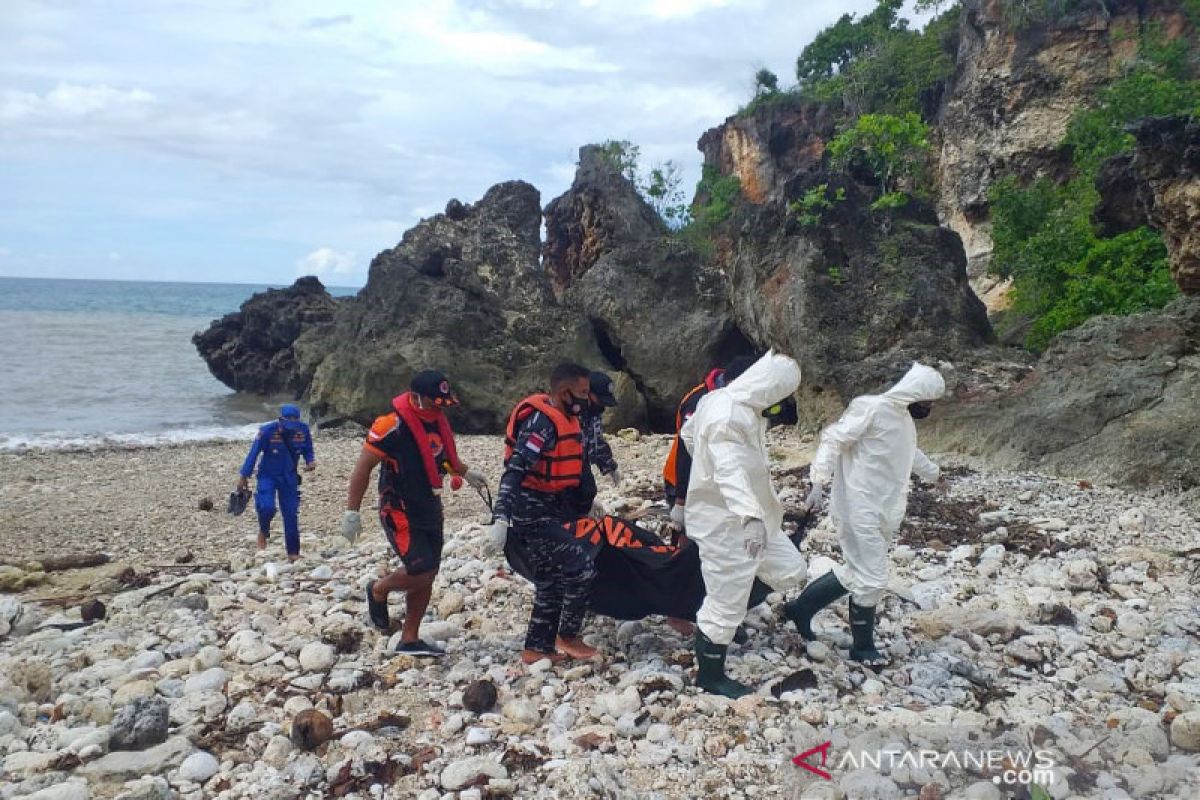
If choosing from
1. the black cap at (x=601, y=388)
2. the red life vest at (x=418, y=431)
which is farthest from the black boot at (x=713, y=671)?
the red life vest at (x=418, y=431)

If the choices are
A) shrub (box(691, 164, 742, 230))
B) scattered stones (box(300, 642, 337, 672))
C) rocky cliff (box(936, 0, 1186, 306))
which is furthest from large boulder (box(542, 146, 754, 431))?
scattered stones (box(300, 642, 337, 672))

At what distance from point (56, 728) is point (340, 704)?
1.43 m

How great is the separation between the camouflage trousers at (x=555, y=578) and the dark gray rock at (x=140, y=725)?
6.50 feet

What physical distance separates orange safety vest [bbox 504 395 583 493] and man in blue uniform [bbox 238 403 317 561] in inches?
185

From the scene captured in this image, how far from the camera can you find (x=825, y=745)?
4008mm

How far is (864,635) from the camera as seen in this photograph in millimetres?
5066

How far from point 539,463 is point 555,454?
0.11 metres

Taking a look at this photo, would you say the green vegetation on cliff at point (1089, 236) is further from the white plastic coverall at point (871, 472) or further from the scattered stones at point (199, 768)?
the scattered stones at point (199, 768)

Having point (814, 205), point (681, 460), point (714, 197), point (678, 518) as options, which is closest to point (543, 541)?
point (678, 518)

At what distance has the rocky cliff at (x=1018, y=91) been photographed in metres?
26.2

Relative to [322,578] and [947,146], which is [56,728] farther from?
[947,146]

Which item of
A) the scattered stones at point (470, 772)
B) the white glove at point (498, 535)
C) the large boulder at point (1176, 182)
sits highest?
the large boulder at point (1176, 182)

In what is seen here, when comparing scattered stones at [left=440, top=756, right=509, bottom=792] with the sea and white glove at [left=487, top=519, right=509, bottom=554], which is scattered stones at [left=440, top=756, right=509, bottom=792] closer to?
white glove at [left=487, top=519, right=509, bottom=554]

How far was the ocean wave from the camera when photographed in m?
19.1
